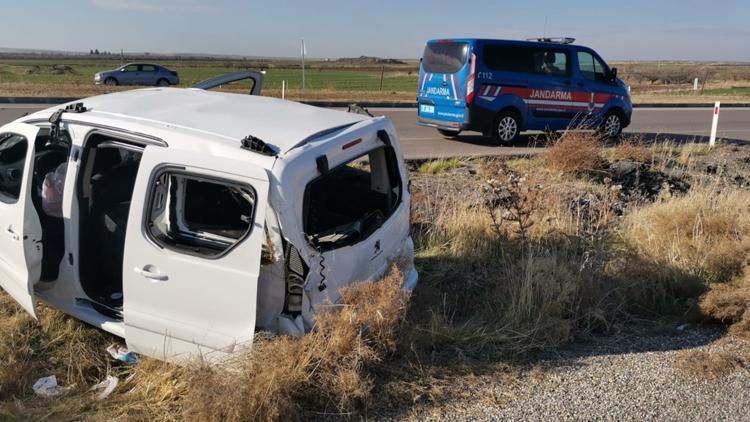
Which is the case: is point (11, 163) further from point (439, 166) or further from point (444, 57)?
point (444, 57)

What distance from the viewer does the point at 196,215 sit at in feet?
12.2

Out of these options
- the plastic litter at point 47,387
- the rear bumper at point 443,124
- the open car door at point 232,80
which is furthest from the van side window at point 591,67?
the plastic litter at point 47,387

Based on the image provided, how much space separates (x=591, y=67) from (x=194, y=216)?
12055mm

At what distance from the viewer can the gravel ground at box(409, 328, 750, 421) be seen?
328 centimetres

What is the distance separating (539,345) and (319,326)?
1.54 m

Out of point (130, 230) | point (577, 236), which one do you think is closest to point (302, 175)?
point (130, 230)

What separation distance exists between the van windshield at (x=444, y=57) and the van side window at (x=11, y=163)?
9.25m

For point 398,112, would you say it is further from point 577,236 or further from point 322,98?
point 577,236

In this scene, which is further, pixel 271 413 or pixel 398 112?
pixel 398 112

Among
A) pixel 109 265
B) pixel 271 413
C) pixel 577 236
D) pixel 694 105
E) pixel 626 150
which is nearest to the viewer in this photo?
pixel 271 413

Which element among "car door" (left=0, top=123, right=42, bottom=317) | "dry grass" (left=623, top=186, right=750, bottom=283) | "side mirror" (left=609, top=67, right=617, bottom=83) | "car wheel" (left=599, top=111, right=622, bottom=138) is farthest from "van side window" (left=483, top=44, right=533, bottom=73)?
"car door" (left=0, top=123, right=42, bottom=317)

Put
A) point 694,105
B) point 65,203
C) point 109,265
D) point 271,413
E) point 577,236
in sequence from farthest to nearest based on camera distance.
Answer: point 694,105
point 577,236
point 109,265
point 65,203
point 271,413

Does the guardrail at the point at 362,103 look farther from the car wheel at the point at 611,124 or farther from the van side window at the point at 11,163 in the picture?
the van side window at the point at 11,163

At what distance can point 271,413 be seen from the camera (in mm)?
3051
